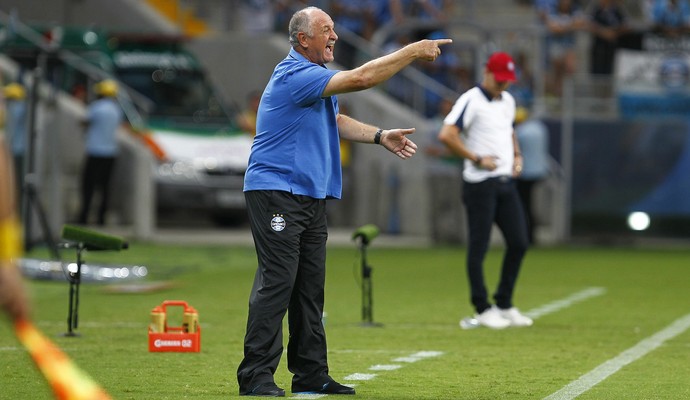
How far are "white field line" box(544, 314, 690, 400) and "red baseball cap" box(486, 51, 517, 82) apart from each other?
2304 mm

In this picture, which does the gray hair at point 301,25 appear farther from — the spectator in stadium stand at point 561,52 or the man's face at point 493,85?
the spectator in stadium stand at point 561,52

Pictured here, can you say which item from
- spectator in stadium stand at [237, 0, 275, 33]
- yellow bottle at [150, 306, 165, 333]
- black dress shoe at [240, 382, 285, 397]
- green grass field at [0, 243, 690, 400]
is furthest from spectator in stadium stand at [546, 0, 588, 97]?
black dress shoe at [240, 382, 285, 397]

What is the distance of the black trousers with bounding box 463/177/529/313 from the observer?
12.1 metres

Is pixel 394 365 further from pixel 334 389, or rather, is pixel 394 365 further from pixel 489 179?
pixel 489 179

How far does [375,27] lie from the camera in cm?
2764

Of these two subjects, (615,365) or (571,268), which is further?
(571,268)

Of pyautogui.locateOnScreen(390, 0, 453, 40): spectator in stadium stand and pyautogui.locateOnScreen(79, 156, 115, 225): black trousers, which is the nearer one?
pyautogui.locateOnScreen(79, 156, 115, 225): black trousers

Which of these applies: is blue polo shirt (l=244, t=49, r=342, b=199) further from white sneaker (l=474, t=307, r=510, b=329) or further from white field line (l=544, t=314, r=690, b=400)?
white sneaker (l=474, t=307, r=510, b=329)

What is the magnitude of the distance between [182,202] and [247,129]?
1685 mm

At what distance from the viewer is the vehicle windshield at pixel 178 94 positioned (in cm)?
2534

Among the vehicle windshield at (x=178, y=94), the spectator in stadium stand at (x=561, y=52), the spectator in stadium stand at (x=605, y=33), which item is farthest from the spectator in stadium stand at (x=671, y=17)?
the vehicle windshield at (x=178, y=94)

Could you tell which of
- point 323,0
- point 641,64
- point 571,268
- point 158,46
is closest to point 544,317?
point 571,268

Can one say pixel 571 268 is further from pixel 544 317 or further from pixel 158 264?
pixel 544 317

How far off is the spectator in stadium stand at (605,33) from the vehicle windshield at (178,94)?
5.96 meters
